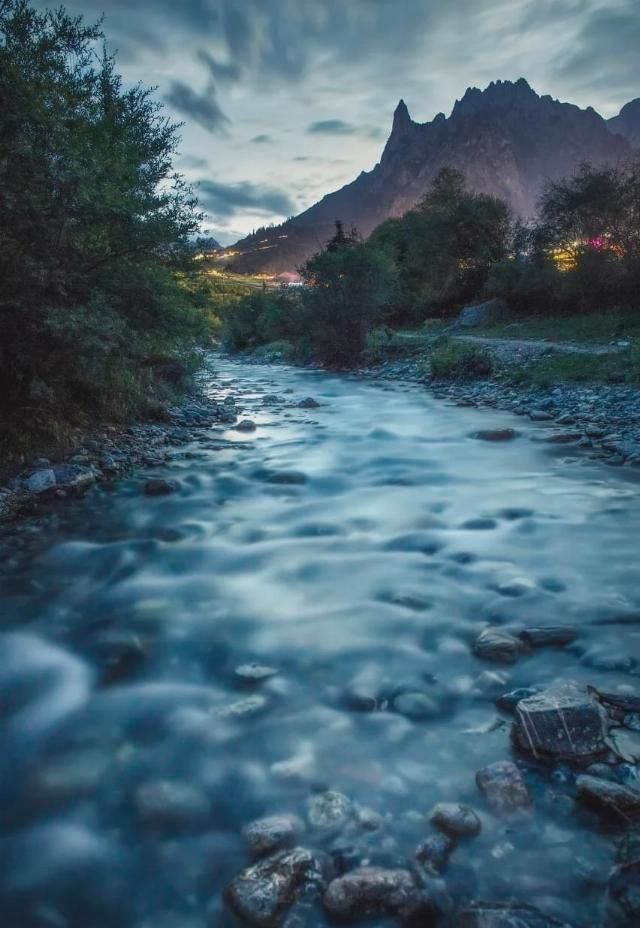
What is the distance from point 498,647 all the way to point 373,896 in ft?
5.88

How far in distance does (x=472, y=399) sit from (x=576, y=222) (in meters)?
16.0

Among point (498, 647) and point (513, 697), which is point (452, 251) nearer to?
point (498, 647)

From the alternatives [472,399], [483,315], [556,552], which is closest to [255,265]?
[483,315]

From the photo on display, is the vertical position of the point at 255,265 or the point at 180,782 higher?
the point at 255,265

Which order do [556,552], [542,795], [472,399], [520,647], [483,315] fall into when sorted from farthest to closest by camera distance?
[483,315] < [472,399] < [556,552] < [520,647] < [542,795]

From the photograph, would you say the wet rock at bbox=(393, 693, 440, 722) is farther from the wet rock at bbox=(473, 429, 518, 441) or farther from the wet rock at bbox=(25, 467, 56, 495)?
the wet rock at bbox=(473, 429, 518, 441)

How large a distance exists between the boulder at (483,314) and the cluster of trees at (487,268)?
51 cm

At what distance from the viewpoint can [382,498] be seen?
7461 mm

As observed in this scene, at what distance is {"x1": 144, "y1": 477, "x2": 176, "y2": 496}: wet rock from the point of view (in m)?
7.35

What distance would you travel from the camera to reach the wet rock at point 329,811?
7.57 ft

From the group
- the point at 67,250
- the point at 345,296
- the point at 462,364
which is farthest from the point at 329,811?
the point at 345,296

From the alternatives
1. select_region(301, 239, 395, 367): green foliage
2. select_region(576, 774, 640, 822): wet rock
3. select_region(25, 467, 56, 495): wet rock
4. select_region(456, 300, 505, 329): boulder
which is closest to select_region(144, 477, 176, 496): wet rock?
select_region(25, 467, 56, 495): wet rock

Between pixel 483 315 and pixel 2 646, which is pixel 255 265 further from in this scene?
pixel 2 646

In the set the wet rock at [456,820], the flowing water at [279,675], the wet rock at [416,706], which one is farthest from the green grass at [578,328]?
the wet rock at [456,820]
